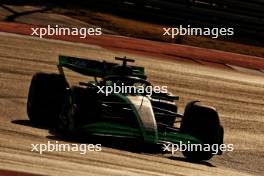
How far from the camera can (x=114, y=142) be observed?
11.8 metres

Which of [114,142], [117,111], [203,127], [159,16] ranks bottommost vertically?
[114,142]

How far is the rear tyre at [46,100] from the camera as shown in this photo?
12148 millimetres

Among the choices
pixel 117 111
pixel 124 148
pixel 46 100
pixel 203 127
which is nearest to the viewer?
pixel 124 148

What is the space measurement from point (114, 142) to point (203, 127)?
126 cm

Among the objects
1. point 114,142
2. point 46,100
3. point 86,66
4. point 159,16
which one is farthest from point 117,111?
point 159,16

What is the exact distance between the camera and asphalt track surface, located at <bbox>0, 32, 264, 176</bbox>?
9.02 meters

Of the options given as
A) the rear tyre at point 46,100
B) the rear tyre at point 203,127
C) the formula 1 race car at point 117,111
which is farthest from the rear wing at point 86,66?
the rear tyre at point 203,127

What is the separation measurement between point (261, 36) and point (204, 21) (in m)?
2.52

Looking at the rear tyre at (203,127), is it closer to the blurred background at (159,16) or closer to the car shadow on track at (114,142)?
the car shadow on track at (114,142)

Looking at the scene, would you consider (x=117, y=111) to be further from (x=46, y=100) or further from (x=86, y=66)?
(x=86, y=66)

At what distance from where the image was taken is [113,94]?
11664mm

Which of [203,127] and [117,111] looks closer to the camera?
[117,111]

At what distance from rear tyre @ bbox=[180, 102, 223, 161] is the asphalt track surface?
0.21 m

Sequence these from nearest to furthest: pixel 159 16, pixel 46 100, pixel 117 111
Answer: pixel 117 111 → pixel 46 100 → pixel 159 16
